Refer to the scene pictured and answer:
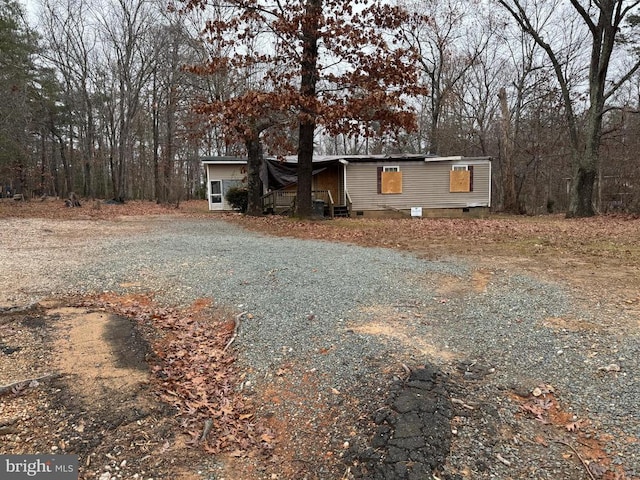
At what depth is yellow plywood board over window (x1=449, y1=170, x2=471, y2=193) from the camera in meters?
18.3

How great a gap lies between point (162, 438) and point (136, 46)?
88.6 feet

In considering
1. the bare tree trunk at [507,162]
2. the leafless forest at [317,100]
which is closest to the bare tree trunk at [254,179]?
the leafless forest at [317,100]

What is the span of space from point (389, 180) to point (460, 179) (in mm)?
3295

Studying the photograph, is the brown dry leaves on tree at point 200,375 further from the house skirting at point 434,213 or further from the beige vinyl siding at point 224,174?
the beige vinyl siding at point 224,174

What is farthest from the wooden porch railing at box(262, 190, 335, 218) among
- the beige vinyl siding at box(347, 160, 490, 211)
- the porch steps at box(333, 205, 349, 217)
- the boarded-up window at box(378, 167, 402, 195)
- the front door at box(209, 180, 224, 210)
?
the front door at box(209, 180, 224, 210)

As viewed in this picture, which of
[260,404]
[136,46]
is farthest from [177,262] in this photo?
[136,46]

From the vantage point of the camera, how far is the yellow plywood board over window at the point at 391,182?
58.3 feet

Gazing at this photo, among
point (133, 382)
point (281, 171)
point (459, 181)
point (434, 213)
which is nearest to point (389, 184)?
point (434, 213)

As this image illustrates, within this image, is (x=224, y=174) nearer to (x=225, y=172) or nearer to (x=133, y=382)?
(x=225, y=172)

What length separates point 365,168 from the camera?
693 inches

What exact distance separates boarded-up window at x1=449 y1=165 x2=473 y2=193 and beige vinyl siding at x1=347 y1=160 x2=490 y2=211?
0.51ft

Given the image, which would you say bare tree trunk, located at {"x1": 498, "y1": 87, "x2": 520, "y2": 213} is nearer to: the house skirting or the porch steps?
the house skirting

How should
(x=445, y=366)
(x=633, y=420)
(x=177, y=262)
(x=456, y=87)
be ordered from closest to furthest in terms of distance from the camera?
1. (x=633, y=420)
2. (x=445, y=366)
3. (x=177, y=262)
4. (x=456, y=87)

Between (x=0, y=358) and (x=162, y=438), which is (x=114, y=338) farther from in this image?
(x=162, y=438)
